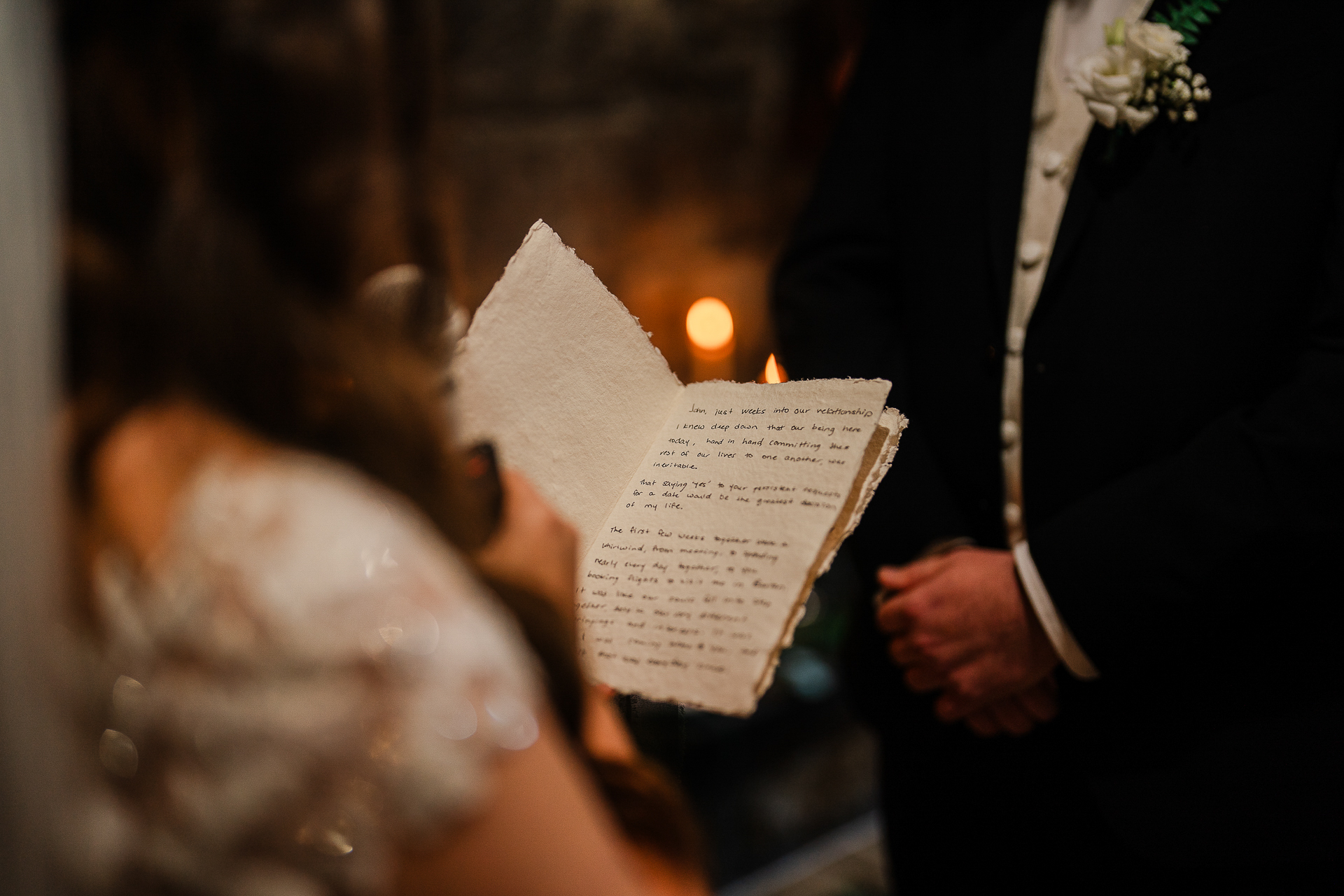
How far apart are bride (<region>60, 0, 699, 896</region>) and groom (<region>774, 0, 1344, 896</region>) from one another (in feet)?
1.82

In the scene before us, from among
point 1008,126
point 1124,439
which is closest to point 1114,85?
point 1008,126

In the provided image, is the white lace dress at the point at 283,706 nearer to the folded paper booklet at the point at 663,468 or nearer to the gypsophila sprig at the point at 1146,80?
the folded paper booklet at the point at 663,468

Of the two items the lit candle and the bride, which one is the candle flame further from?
the bride

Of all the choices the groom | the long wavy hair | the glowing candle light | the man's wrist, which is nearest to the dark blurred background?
the glowing candle light

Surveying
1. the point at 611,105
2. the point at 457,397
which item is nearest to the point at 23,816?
the point at 457,397

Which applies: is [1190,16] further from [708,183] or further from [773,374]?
[708,183]

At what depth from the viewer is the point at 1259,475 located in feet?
2.62

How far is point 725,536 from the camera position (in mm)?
638

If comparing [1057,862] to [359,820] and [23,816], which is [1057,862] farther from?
[23,816]

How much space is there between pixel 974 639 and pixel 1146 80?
622 mm

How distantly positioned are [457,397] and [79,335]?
26 centimetres

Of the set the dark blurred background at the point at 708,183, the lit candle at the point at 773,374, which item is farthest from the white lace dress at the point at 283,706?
the dark blurred background at the point at 708,183

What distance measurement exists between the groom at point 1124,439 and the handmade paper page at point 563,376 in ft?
0.88

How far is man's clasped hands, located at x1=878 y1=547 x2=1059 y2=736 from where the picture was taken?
898mm
